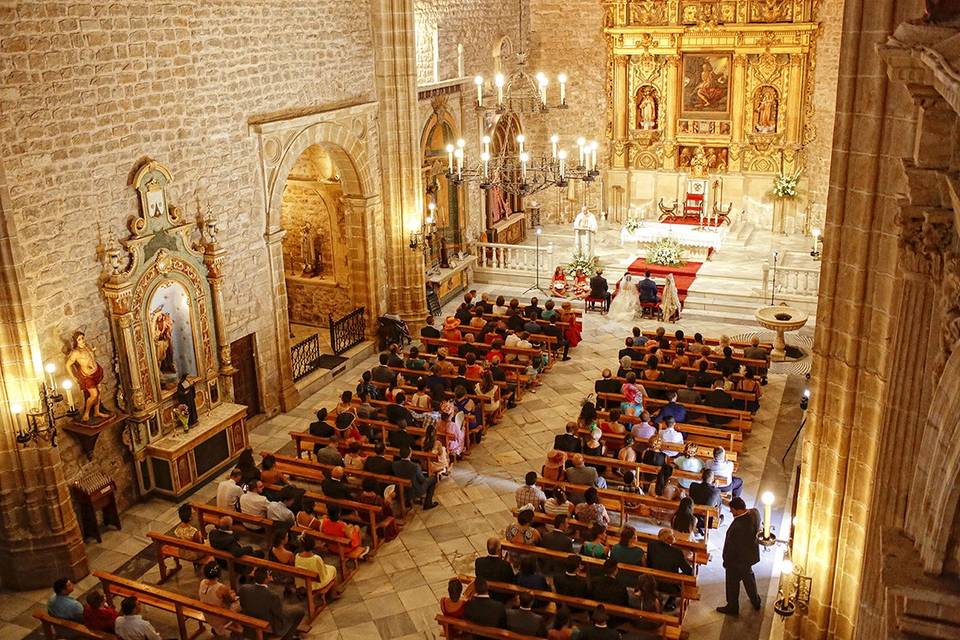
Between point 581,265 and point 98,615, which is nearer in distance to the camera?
point 98,615

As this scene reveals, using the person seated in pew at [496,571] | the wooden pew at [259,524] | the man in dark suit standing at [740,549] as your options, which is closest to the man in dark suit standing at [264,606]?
the wooden pew at [259,524]

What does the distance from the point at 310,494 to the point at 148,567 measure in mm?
2206

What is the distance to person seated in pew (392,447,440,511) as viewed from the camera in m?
12.0

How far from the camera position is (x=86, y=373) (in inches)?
452

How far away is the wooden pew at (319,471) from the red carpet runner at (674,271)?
1154 cm

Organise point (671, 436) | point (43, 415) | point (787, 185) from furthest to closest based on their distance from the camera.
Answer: point (787, 185), point (671, 436), point (43, 415)

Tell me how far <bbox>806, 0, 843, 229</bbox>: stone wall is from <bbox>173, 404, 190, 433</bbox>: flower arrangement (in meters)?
16.8

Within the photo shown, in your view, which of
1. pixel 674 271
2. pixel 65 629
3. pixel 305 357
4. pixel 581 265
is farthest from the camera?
pixel 674 271

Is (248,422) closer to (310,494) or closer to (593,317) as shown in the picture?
(310,494)

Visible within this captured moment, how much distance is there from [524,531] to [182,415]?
18.7ft

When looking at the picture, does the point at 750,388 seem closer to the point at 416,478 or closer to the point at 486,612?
the point at 416,478

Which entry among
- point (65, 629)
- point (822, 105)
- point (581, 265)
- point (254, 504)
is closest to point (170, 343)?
point (254, 504)

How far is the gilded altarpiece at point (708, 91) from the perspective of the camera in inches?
942

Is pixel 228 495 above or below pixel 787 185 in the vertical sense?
below
